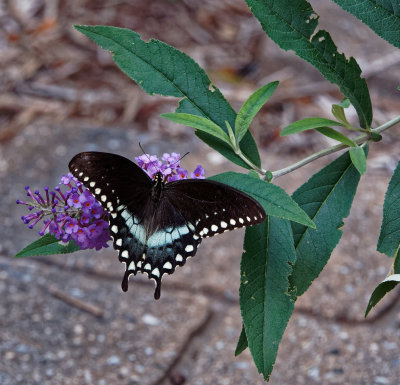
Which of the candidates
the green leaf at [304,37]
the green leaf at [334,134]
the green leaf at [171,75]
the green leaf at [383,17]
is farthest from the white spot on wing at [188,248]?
the green leaf at [383,17]

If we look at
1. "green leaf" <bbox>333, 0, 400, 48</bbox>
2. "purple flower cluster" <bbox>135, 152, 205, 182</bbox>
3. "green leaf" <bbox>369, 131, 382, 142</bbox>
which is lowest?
"purple flower cluster" <bbox>135, 152, 205, 182</bbox>

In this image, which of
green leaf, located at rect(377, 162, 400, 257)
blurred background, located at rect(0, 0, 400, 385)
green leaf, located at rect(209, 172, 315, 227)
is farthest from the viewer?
blurred background, located at rect(0, 0, 400, 385)

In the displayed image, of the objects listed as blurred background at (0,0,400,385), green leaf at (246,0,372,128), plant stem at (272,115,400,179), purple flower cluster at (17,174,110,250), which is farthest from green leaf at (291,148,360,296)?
blurred background at (0,0,400,385)

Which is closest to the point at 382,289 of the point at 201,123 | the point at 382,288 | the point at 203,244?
the point at 382,288

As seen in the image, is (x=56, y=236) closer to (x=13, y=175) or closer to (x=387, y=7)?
(x=387, y=7)

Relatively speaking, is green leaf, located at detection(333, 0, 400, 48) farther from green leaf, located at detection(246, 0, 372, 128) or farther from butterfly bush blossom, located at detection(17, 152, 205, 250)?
butterfly bush blossom, located at detection(17, 152, 205, 250)


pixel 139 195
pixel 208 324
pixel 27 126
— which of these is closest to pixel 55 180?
pixel 27 126

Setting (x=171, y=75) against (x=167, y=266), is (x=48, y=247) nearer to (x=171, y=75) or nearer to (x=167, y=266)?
(x=167, y=266)
